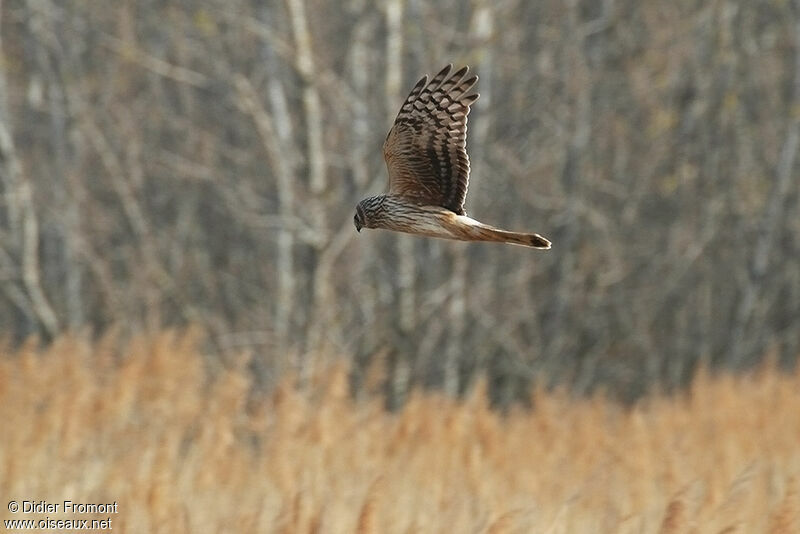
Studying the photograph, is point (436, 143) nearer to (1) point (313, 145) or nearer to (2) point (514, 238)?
(2) point (514, 238)

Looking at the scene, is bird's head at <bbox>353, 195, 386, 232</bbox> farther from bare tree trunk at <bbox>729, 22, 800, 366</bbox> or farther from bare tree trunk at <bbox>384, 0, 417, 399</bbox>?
bare tree trunk at <bbox>729, 22, 800, 366</bbox>

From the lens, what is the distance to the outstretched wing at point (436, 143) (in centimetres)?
526

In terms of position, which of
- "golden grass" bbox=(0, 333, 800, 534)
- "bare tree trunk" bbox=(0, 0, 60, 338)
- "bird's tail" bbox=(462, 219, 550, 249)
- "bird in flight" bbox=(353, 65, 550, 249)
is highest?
"bird in flight" bbox=(353, 65, 550, 249)

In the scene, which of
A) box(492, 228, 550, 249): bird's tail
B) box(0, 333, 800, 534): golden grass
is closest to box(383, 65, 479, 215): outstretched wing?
box(492, 228, 550, 249): bird's tail

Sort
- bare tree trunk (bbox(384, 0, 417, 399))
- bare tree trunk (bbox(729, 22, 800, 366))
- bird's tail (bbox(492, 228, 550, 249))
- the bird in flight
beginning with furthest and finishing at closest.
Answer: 1. bare tree trunk (bbox(729, 22, 800, 366))
2. bare tree trunk (bbox(384, 0, 417, 399))
3. the bird in flight
4. bird's tail (bbox(492, 228, 550, 249))

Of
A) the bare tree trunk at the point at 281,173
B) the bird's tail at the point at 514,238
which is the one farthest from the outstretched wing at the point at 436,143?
the bare tree trunk at the point at 281,173

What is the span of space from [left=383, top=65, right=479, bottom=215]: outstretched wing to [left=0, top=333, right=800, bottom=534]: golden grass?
105cm

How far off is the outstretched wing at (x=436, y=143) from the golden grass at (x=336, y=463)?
105 centimetres

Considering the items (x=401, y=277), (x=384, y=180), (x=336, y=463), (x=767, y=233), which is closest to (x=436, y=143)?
(x=336, y=463)

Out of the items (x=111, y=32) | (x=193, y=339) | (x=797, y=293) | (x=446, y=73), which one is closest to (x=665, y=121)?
(x=797, y=293)

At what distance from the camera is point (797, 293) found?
1418 centimetres

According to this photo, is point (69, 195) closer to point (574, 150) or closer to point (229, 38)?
point (229, 38)

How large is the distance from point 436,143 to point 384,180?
3.93 meters

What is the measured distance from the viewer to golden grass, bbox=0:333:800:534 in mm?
4641
